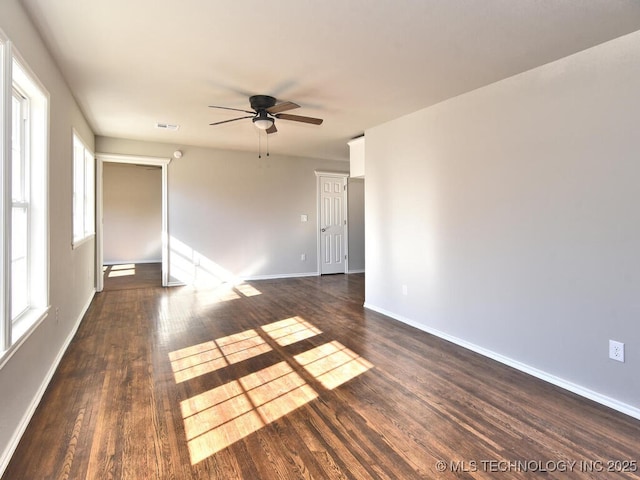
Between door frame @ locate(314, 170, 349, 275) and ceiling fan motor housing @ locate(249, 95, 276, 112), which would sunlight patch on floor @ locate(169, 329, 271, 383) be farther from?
door frame @ locate(314, 170, 349, 275)

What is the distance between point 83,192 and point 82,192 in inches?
5.1

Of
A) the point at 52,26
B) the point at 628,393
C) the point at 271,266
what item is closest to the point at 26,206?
the point at 52,26

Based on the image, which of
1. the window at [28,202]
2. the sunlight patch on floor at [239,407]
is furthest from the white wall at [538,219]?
the window at [28,202]

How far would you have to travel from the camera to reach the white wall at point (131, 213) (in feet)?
29.9

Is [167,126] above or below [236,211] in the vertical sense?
above

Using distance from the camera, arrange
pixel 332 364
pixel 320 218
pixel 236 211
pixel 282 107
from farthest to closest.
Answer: pixel 320 218 < pixel 236 211 < pixel 282 107 < pixel 332 364

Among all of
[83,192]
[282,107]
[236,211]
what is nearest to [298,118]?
[282,107]

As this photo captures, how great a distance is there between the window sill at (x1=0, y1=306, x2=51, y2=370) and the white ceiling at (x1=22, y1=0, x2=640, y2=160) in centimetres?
191

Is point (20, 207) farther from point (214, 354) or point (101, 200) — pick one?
point (101, 200)

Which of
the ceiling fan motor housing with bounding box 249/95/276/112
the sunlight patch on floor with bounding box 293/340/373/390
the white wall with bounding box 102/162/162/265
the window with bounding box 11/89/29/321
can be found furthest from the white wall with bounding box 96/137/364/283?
the sunlight patch on floor with bounding box 293/340/373/390

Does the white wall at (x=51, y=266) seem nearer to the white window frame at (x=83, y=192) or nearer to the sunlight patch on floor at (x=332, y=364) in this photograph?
the white window frame at (x=83, y=192)

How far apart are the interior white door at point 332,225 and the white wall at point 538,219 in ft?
11.6

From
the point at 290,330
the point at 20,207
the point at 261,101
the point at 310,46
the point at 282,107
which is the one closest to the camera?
the point at 20,207

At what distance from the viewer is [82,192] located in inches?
184
